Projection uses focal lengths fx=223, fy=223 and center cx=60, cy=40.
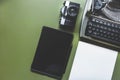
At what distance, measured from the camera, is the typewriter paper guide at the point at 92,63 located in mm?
871

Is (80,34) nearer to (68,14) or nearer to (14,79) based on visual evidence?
(68,14)

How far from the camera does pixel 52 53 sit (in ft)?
2.91

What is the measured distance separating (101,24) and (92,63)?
0.53 ft

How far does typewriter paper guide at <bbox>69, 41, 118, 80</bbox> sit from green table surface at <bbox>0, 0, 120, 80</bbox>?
0.07 feet

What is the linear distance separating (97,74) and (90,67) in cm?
4

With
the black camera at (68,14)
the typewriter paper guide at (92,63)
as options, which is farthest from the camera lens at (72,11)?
the typewriter paper guide at (92,63)

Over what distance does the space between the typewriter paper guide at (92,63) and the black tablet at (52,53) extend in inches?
1.8

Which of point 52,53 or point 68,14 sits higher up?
point 68,14

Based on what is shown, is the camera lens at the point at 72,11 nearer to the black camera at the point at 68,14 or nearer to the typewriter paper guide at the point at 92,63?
the black camera at the point at 68,14

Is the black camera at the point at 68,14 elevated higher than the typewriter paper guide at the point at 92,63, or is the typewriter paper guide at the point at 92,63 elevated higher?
the black camera at the point at 68,14

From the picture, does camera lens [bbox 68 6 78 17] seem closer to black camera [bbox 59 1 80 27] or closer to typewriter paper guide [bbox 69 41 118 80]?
black camera [bbox 59 1 80 27]

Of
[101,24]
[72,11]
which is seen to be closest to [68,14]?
[72,11]

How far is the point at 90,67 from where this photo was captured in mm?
879

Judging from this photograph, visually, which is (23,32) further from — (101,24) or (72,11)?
(101,24)
